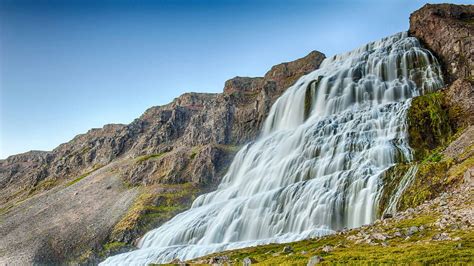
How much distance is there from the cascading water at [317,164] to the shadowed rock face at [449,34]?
8.53 feet

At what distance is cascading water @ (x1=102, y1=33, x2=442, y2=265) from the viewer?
1474 inches

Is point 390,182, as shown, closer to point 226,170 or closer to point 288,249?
point 288,249

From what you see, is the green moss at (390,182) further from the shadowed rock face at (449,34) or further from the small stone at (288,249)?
the shadowed rock face at (449,34)

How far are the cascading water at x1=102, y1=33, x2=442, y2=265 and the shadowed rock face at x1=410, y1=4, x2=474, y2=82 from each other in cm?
260

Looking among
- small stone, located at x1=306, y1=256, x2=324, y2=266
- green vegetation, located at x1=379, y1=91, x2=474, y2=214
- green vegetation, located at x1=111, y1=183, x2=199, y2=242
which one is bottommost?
green vegetation, located at x1=111, y1=183, x2=199, y2=242

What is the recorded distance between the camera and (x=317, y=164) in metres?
47.8

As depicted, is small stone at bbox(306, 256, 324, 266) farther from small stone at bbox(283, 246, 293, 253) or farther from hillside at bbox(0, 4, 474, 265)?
small stone at bbox(283, 246, 293, 253)

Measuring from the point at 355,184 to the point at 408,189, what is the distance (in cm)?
522

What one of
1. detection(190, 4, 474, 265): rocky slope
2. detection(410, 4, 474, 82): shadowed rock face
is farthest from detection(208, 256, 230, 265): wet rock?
detection(410, 4, 474, 82): shadowed rock face

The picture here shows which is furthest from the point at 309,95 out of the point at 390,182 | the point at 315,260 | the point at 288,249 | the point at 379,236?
the point at 315,260

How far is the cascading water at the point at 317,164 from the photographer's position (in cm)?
3744

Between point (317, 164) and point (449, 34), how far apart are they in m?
39.1

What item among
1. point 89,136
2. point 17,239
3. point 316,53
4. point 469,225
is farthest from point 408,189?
point 89,136

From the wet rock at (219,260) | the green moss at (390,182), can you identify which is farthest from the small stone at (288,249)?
the green moss at (390,182)
